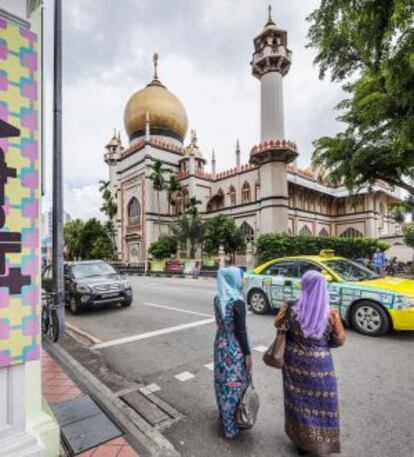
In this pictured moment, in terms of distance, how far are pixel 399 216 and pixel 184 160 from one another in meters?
25.0

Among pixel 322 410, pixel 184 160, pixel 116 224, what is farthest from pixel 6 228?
pixel 116 224

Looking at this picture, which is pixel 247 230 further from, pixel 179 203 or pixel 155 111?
pixel 155 111

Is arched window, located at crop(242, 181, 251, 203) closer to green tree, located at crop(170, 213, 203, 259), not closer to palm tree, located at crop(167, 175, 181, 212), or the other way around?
A: green tree, located at crop(170, 213, 203, 259)

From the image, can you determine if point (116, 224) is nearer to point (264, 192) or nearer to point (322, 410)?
point (264, 192)

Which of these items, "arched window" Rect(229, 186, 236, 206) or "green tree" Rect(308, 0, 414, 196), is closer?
"green tree" Rect(308, 0, 414, 196)

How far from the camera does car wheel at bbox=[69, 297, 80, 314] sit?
917 cm

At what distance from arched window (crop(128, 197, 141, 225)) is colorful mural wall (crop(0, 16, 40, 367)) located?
122 ft

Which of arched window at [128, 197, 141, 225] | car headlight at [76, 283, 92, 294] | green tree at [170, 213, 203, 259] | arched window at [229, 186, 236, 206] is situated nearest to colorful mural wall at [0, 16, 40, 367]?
car headlight at [76, 283, 92, 294]

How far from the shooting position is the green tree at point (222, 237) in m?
27.7

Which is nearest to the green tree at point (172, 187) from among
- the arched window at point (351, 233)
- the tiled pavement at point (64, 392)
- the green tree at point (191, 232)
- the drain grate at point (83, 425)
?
the green tree at point (191, 232)

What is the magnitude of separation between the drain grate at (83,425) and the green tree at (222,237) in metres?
24.2

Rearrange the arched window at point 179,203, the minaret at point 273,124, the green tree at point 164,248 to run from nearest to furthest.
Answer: the minaret at point 273,124
the green tree at point 164,248
the arched window at point 179,203

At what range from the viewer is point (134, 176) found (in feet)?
132

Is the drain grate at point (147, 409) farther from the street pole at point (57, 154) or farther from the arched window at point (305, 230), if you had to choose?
the arched window at point (305, 230)
